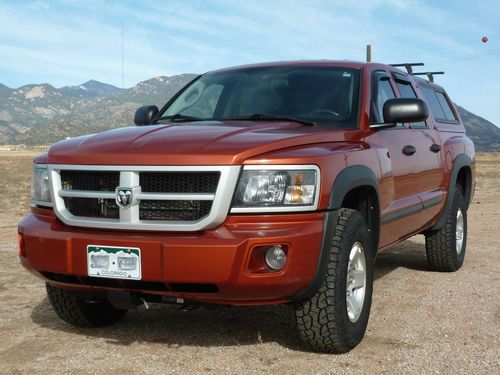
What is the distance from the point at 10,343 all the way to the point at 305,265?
2.06 metres

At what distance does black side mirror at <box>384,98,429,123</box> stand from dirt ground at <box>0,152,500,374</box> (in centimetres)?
142

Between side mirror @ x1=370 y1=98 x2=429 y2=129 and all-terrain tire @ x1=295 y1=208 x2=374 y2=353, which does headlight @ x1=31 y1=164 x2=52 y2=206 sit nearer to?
all-terrain tire @ x1=295 y1=208 x2=374 y2=353

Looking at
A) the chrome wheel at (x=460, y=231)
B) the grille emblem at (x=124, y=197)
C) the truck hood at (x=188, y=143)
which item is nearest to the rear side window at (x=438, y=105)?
the chrome wheel at (x=460, y=231)

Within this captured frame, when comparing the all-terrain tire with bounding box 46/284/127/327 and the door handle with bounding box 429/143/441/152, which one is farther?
the door handle with bounding box 429/143/441/152

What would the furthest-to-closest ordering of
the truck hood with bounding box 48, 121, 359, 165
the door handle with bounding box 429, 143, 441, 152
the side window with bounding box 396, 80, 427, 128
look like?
the door handle with bounding box 429, 143, 441, 152
the side window with bounding box 396, 80, 427, 128
the truck hood with bounding box 48, 121, 359, 165

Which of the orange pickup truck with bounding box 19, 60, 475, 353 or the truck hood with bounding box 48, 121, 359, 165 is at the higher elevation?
the truck hood with bounding box 48, 121, 359, 165

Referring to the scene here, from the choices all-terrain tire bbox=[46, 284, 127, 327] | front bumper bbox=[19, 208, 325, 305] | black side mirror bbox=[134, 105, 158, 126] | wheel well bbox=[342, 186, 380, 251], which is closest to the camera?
front bumper bbox=[19, 208, 325, 305]

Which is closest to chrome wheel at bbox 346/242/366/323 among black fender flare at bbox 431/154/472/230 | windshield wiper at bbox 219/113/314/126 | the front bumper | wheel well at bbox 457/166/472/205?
the front bumper

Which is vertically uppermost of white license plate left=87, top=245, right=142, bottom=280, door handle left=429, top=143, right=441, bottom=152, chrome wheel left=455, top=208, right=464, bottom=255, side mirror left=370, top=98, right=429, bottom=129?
side mirror left=370, top=98, right=429, bottom=129

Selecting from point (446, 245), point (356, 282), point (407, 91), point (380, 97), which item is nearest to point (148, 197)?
point (356, 282)

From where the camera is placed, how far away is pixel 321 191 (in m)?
3.40

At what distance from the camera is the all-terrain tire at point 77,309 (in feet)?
13.8

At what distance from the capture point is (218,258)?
3.18m

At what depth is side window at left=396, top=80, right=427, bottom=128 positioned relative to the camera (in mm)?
5523
